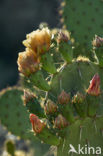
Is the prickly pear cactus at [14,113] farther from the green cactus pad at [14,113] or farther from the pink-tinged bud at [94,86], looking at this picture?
the pink-tinged bud at [94,86]

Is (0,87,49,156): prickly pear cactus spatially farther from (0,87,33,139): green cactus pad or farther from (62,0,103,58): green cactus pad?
(62,0,103,58): green cactus pad

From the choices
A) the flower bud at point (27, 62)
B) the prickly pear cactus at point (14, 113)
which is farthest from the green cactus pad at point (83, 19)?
the flower bud at point (27, 62)

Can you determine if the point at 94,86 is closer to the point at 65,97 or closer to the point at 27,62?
the point at 65,97

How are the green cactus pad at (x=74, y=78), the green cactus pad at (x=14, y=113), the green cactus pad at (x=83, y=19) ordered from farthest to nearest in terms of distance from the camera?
the green cactus pad at (x=14, y=113), the green cactus pad at (x=83, y=19), the green cactus pad at (x=74, y=78)

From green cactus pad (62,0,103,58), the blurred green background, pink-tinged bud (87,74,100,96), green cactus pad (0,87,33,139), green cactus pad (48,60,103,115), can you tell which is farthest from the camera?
the blurred green background

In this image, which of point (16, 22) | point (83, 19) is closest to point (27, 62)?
point (83, 19)

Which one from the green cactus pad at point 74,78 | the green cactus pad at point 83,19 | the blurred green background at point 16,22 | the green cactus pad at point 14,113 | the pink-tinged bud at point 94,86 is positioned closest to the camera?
the pink-tinged bud at point 94,86

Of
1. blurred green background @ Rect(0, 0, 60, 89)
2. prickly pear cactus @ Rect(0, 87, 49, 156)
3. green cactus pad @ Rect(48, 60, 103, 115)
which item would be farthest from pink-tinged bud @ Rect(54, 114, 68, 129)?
blurred green background @ Rect(0, 0, 60, 89)
